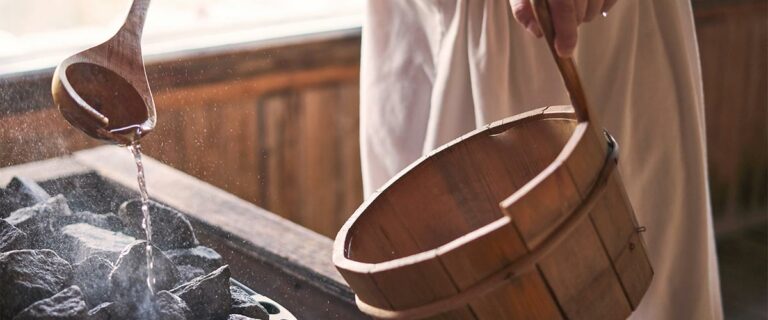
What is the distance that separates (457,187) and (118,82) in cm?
51

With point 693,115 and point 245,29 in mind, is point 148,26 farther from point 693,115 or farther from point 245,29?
point 693,115

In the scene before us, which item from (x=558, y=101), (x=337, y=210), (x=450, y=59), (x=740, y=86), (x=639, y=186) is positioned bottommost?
(x=740, y=86)

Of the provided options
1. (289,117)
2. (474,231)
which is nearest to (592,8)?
(474,231)

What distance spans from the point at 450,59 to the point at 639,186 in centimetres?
37

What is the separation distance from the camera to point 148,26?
283 centimetres

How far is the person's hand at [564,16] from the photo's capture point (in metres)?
1.02

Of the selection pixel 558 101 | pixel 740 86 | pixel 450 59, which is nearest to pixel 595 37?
pixel 558 101

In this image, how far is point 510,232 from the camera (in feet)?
2.90

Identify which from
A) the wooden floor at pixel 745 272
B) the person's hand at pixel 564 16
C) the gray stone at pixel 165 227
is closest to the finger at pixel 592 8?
the person's hand at pixel 564 16

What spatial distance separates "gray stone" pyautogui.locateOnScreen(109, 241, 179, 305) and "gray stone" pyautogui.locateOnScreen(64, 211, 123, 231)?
209mm

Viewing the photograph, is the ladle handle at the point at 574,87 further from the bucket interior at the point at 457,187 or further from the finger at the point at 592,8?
the finger at the point at 592,8

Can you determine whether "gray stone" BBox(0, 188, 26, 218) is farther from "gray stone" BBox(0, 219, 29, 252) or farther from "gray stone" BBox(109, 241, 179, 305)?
"gray stone" BBox(109, 241, 179, 305)

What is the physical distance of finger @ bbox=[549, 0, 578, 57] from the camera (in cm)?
101

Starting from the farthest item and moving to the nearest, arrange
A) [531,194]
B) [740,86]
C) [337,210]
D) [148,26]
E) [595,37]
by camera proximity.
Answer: [740,86] → [337,210] → [148,26] → [595,37] → [531,194]
